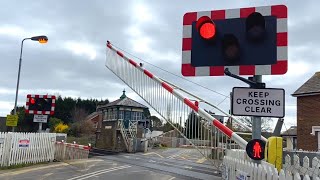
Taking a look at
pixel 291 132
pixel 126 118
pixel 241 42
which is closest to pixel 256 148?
pixel 241 42

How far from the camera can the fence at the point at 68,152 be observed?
2052 centimetres

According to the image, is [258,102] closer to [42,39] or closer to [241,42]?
[241,42]

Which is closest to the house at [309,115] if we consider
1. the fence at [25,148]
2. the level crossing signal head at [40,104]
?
the fence at [25,148]

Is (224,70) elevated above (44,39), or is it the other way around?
(44,39)

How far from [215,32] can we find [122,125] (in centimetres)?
3904

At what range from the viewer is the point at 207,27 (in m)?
4.74

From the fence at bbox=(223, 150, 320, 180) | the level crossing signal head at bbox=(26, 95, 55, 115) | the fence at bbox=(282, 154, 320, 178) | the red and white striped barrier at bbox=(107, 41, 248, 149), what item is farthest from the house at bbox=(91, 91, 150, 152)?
the fence at bbox=(282, 154, 320, 178)

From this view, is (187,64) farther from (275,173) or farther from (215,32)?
(275,173)

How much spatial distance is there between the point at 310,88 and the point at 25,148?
18324 millimetres

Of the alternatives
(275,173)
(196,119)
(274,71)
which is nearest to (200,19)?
(274,71)

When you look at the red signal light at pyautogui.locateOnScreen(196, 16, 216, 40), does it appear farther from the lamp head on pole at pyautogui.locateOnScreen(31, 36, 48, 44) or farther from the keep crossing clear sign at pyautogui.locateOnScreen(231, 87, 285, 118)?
the lamp head on pole at pyautogui.locateOnScreen(31, 36, 48, 44)

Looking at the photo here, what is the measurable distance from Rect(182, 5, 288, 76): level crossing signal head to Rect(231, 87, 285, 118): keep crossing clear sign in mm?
233

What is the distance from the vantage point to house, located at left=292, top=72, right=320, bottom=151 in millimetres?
24547

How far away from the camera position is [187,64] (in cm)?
503
